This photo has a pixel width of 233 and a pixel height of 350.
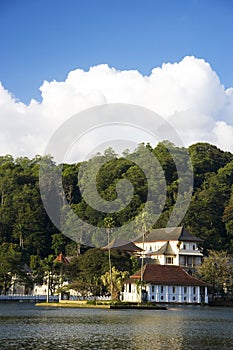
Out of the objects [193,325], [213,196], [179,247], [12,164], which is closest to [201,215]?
[213,196]

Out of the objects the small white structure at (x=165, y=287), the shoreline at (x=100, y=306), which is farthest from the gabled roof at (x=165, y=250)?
the shoreline at (x=100, y=306)

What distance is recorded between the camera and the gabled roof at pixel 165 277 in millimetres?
58781

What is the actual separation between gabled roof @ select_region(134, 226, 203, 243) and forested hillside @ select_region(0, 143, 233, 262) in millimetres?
4177

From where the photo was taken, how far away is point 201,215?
83688mm

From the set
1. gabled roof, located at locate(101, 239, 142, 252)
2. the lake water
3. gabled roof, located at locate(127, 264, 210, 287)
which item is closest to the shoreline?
gabled roof, located at locate(127, 264, 210, 287)

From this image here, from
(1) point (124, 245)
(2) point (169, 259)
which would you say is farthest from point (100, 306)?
(1) point (124, 245)

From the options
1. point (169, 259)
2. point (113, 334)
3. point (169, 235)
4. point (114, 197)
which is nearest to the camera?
point (113, 334)

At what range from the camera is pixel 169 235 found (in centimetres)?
7731

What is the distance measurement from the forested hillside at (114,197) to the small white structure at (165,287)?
2014cm

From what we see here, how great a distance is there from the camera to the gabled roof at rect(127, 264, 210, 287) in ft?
193

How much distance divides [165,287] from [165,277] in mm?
967

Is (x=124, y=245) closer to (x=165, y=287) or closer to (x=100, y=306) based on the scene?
(x=165, y=287)

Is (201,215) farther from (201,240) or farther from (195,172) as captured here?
(195,172)

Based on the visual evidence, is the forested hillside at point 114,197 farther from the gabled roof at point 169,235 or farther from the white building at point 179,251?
the white building at point 179,251
